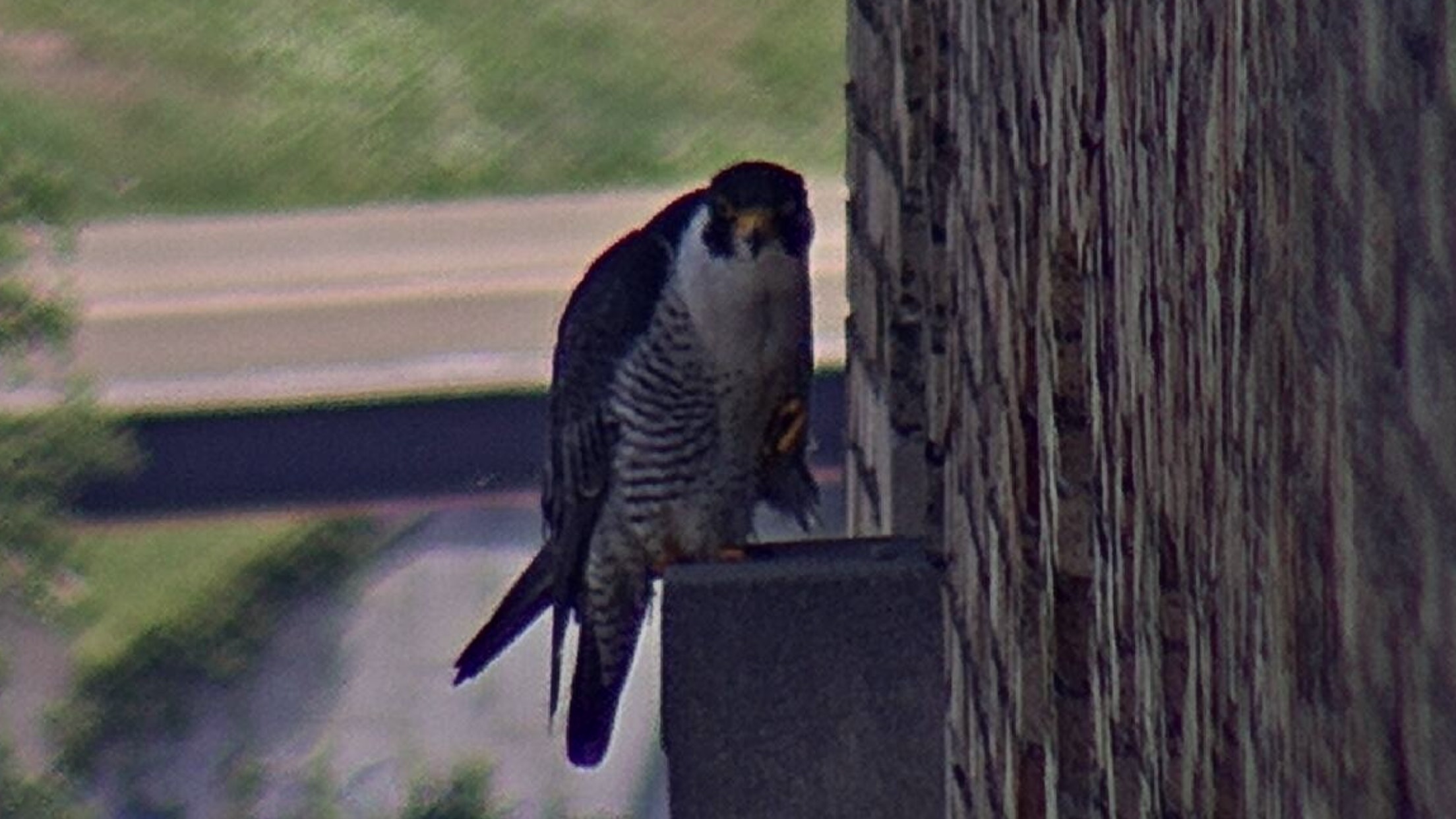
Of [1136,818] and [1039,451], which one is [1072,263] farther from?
[1136,818]

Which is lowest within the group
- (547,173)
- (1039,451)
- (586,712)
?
(586,712)

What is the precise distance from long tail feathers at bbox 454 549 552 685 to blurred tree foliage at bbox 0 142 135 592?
4.23 m

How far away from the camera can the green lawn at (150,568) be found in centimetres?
973

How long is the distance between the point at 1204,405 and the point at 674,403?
3106 mm

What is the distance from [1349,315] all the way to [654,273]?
337 centimetres

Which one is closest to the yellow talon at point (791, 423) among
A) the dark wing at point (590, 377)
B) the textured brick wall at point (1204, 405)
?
the dark wing at point (590, 377)

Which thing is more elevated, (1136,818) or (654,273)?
(654,273)

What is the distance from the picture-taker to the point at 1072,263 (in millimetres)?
2012

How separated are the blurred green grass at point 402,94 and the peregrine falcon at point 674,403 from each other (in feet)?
25.6

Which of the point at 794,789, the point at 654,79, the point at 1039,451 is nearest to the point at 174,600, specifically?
the point at 654,79

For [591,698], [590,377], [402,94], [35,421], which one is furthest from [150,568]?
[590,377]

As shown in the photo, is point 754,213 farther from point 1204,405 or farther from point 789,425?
point 1204,405

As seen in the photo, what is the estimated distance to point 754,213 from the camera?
430 centimetres

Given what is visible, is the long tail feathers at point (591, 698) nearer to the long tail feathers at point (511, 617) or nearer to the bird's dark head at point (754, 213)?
the long tail feathers at point (511, 617)
